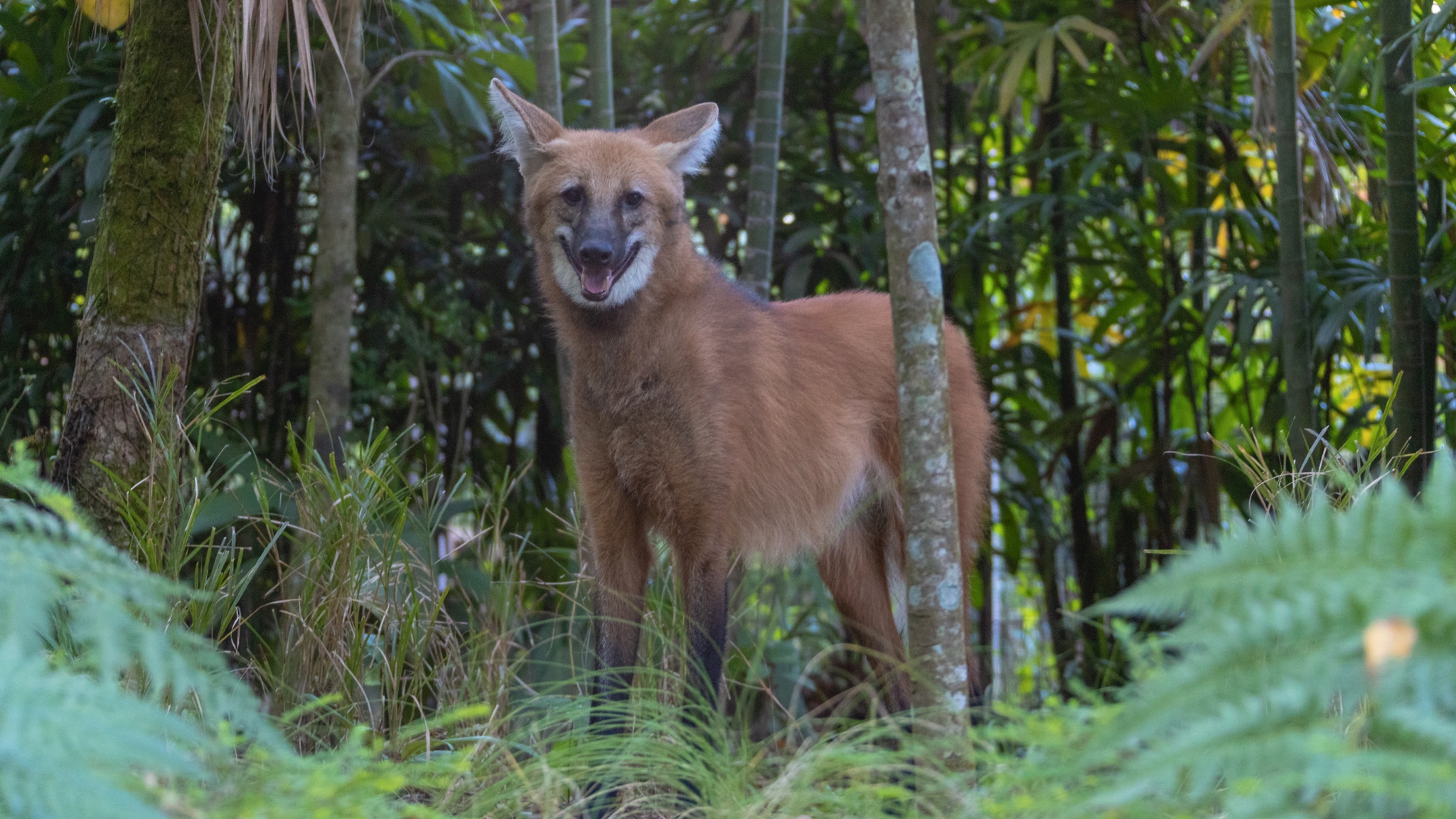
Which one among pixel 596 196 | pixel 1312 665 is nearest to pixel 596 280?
pixel 596 196

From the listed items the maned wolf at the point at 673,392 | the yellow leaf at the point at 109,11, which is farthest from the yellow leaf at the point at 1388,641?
the yellow leaf at the point at 109,11

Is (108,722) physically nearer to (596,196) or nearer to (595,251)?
(595,251)

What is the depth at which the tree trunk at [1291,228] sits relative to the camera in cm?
312

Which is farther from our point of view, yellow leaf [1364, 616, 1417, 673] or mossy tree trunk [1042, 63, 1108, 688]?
mossy tree trunk [1042, 63, 1108, 688]

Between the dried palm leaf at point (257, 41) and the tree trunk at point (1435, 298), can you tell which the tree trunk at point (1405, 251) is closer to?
the tree trunk at point (1435, 298)

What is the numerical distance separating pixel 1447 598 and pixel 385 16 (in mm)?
3971

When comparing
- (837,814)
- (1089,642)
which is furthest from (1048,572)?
(837,814)

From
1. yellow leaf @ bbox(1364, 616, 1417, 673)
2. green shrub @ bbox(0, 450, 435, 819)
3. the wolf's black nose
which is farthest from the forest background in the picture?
yellow leaf @ bbox(1364, 616, 1417, 673)

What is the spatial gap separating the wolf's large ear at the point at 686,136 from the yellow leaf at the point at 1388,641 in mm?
2099

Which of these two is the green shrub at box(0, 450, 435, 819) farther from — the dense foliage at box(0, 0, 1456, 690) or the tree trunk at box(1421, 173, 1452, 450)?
the tree trunk at box(1421, 173, 1452, 450)

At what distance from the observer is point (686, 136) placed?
108 inches

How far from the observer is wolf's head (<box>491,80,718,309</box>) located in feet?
8.17

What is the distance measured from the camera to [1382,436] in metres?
2.47

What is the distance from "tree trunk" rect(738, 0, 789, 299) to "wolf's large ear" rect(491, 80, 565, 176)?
2.69 ft
